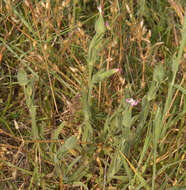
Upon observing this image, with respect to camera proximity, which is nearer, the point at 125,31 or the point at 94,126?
the point at 94,126

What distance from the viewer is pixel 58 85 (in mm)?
1372

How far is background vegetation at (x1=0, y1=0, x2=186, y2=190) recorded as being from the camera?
3.32ft

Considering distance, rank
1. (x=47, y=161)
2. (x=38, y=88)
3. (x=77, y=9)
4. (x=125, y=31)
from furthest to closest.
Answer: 1. (x=77, y=9)
2. (x=125, y=31)
3. (x=38, y=88)
4. (x=47, y=161)

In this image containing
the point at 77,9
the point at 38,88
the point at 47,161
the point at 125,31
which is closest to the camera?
the point at 47,161

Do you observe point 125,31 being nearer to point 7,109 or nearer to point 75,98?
point 75,98

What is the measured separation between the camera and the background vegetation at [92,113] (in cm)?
101

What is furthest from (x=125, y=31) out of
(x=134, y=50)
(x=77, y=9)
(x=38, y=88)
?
(x=38, y=88)

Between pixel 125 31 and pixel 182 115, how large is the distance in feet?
1.53

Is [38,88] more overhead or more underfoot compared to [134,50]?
more underfoot

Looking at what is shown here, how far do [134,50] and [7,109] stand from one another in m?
0.52

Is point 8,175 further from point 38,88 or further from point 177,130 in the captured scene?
point 177,130

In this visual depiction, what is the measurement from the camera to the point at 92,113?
122cm

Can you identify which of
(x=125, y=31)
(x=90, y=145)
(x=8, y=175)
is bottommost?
(x=8, y=175)

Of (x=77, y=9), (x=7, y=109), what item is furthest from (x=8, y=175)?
(x=77, y=9)
